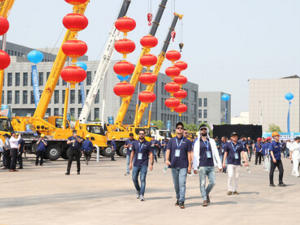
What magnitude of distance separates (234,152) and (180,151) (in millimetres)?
3310

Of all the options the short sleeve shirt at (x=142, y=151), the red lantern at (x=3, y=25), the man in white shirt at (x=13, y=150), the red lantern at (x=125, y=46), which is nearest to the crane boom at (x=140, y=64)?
the red lantern at (x=125, y=46)

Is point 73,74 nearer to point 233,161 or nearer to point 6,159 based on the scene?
point 6,159

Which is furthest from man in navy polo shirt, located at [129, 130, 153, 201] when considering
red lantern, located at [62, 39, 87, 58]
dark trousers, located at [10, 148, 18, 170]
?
red lantern, located at [62, 39, 87, 58]

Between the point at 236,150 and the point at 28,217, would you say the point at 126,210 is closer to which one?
the point at 28,217

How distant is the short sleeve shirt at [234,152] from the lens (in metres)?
14.4

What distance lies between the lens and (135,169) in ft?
42.2

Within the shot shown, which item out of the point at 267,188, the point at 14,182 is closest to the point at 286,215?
the point at 267,188

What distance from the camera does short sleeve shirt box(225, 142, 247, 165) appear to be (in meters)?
14.4

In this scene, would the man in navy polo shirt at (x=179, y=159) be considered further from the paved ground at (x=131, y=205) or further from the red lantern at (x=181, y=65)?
the red lantern at (x=181, y=65)

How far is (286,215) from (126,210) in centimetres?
308

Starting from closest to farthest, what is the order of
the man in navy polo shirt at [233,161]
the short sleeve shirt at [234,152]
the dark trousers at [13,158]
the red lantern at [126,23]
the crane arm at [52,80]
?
the man in navy polo shirt at [233,161] → the short sleeve shirt at [234,152] → the dark trousers at [13,158] → the red lantern at [126,23] → the crane arm at [52,80]

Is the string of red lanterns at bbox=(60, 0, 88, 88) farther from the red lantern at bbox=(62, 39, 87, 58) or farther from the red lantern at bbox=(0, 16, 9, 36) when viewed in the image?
the red lantern at bbox=(0, 16, 9, 36)

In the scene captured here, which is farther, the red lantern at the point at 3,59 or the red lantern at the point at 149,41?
the red lantern at the point at 149,41

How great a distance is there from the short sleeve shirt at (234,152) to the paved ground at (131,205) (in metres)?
0.88
